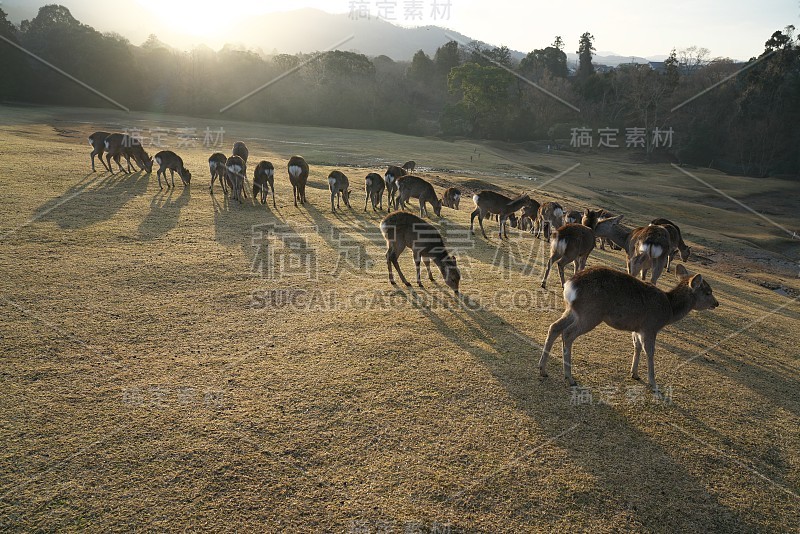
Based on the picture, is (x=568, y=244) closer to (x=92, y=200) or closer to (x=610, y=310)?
(x=610, y=310)

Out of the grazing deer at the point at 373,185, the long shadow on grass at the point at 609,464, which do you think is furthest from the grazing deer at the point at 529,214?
the long shadow on grass at the point at 609,464

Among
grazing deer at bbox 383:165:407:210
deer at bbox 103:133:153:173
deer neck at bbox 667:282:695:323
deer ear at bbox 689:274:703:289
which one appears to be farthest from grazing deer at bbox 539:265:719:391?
deer at bbox 103:133:153:173

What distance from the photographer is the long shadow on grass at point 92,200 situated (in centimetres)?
1144

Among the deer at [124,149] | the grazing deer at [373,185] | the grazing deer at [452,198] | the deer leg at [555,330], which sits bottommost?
the deer leg at [555,330]

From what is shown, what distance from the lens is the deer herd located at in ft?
20.5

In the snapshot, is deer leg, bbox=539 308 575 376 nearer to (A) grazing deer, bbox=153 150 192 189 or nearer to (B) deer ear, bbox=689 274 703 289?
(B) deer ear, bbox=689 274 703 289

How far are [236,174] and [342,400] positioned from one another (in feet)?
41.7

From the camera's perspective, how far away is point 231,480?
14.5 ft

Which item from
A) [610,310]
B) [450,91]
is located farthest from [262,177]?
[450,91]

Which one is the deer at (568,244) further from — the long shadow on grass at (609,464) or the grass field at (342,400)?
the long shadow on grass at (609,464)

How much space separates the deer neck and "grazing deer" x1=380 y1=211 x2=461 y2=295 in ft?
12.7

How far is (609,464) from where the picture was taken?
16.3ft

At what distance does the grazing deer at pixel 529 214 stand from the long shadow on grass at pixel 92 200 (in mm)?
14468

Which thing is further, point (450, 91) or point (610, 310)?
point (450, 91)
